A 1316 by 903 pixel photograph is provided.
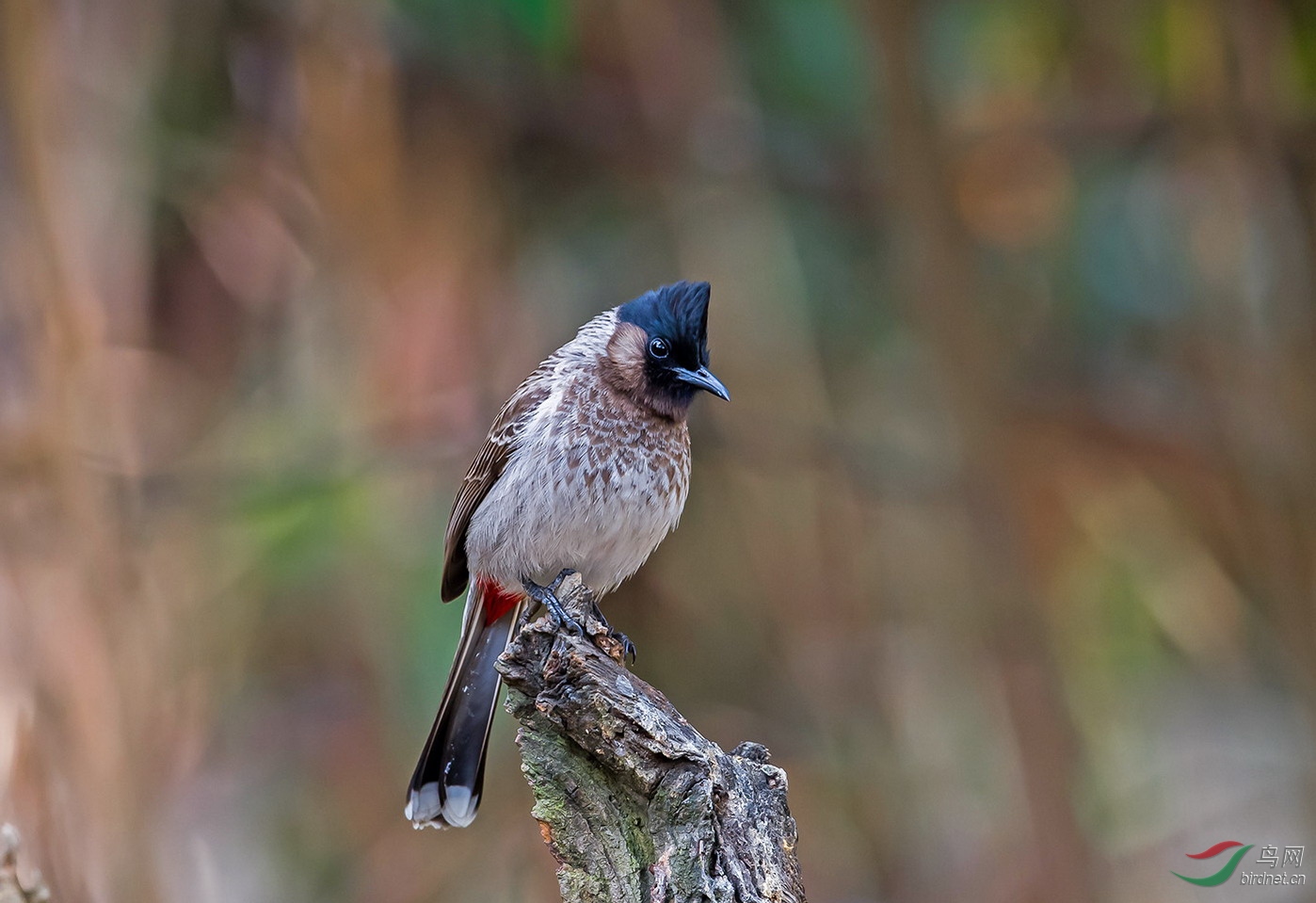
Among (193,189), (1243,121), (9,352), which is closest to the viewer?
(1243,121)

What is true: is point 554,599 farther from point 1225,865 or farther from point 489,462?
point 1225,865

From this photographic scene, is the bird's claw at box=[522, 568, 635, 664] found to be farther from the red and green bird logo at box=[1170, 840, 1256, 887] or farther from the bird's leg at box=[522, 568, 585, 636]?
the red and green bird logo at box=[1170, 840, 1256, 887]

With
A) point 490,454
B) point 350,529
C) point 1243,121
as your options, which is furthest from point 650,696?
point 1243,121

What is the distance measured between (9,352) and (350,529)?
1648 millimetres

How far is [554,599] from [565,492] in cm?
32

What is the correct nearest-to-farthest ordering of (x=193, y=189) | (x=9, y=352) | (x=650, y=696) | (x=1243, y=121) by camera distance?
1. (x=650, y=696)
2. (x=1243, y=121)
3. (x=9, y=352)
4. (x=193, y=189)

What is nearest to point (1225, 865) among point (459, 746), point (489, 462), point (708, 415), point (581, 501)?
point (708, 415)

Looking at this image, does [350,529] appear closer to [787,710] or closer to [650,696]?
[787,710]

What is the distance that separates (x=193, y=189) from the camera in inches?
225

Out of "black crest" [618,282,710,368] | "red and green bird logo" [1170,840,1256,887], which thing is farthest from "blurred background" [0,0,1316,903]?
"black crest" [618,282,710,368]

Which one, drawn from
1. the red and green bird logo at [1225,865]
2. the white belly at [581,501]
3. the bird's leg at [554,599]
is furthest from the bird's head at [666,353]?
the red and green bird logo at [1225,865]

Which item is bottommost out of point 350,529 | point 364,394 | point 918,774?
point 918,774

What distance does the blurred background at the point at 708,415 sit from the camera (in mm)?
5051

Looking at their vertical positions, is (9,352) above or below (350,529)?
above
